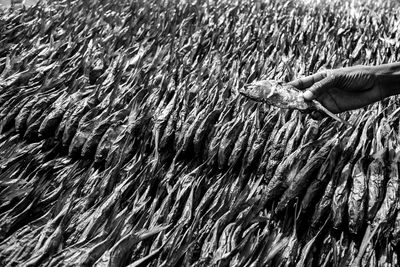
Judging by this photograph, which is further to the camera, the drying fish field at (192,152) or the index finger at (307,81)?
the index finger at (307,81)

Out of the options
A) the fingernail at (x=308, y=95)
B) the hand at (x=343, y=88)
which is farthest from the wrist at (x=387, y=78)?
the fingernail at (x=308, y=95)

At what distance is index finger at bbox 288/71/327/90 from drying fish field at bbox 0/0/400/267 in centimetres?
26

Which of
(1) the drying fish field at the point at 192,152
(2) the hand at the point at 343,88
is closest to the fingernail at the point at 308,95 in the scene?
(2) the hand at the point at 343,88

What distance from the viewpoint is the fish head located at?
222cm

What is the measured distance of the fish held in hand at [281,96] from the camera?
2.13m

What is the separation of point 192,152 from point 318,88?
0.82 meters

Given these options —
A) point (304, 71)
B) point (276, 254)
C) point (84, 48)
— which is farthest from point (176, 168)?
point (84, 48)

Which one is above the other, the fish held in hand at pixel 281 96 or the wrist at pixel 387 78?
the wrist at pixel 387 78

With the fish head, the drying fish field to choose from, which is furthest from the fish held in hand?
the drying fish field

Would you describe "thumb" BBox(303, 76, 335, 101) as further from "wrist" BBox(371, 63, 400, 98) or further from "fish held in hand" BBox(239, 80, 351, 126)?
"wrist" BBox(371, 63, 400, 98)

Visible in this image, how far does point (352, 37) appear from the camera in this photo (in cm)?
349

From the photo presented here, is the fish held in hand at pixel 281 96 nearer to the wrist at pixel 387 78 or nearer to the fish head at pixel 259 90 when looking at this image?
the fish head at pixel 259 90

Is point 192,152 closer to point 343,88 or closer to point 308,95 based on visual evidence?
point 308,95

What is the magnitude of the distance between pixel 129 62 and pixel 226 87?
3.00ft
